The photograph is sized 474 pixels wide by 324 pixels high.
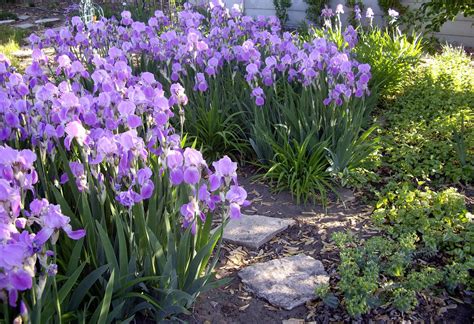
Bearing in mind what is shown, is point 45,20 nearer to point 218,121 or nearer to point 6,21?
point 6,21

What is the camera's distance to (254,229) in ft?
9.21

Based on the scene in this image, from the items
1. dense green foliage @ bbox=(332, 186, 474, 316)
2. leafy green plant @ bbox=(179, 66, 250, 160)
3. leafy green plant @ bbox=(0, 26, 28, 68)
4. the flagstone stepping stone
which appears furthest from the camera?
leafy green plant @ bbox=(0, 26, 28, 68)

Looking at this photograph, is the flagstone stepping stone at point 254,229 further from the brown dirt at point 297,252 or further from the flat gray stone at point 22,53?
the flat gray stone at point 22,53

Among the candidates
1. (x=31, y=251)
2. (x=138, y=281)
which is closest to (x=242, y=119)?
(x=138, y=281)

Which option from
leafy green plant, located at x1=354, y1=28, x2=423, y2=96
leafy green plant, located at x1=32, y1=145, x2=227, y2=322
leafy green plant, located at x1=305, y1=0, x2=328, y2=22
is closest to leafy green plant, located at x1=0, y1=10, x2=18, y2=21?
leafy green plant, located at x1=305, y1=0, x2=328, y2=22

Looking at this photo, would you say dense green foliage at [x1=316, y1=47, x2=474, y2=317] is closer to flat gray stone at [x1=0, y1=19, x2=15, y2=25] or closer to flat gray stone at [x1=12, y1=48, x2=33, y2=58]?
flat gray stone at [x1=12, y1=48, x2=33, y2=58]

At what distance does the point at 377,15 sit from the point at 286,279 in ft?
21.0

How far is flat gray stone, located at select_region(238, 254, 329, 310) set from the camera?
7.41 ft

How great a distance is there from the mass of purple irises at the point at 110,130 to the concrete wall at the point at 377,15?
3.84 meters

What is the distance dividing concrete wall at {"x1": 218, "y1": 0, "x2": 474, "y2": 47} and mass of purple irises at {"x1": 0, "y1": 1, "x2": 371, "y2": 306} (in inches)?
151

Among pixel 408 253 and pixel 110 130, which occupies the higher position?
pixel 110 130

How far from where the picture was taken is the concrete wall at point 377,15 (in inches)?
288

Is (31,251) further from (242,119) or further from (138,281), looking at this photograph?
(242,119)

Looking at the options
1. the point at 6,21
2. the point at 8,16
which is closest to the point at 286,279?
the point at 6,21
